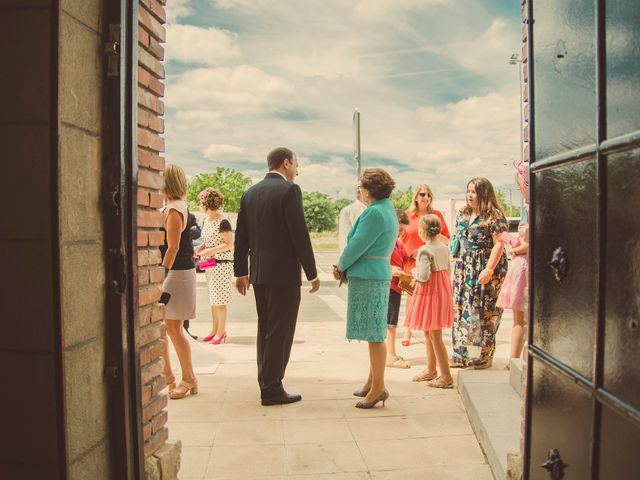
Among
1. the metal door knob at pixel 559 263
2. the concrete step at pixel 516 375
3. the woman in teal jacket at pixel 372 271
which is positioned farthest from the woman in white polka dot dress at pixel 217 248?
the metal door knob at pixel 559 263

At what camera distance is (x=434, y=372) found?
5934mm

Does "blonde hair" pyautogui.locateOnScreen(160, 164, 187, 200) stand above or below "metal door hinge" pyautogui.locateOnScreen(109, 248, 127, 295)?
above

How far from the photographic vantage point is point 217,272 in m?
7.52

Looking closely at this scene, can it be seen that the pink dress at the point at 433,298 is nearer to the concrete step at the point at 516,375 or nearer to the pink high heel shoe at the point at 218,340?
the concrete step at the point at 516,375

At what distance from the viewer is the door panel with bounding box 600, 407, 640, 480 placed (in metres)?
1.67

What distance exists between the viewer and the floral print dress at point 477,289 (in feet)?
Answer: 19.6

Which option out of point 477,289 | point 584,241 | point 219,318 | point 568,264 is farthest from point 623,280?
point 219,318

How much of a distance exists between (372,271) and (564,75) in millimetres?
2899

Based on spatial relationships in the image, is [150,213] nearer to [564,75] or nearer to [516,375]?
[564,75]

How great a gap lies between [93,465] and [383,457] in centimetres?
202

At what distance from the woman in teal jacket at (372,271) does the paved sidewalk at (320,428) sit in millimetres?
419

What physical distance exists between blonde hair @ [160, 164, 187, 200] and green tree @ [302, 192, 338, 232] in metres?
83.7

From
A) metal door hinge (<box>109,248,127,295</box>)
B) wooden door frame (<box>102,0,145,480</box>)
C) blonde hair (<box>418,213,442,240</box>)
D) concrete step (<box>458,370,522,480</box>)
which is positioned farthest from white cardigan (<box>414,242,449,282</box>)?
metal door hinge (<box>109,248,127,295</box>)

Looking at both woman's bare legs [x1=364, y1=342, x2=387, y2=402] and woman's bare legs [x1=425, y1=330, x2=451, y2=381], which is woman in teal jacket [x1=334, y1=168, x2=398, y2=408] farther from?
woman's bare legs [x1=425, y1=330, x2=451, y2=381]
